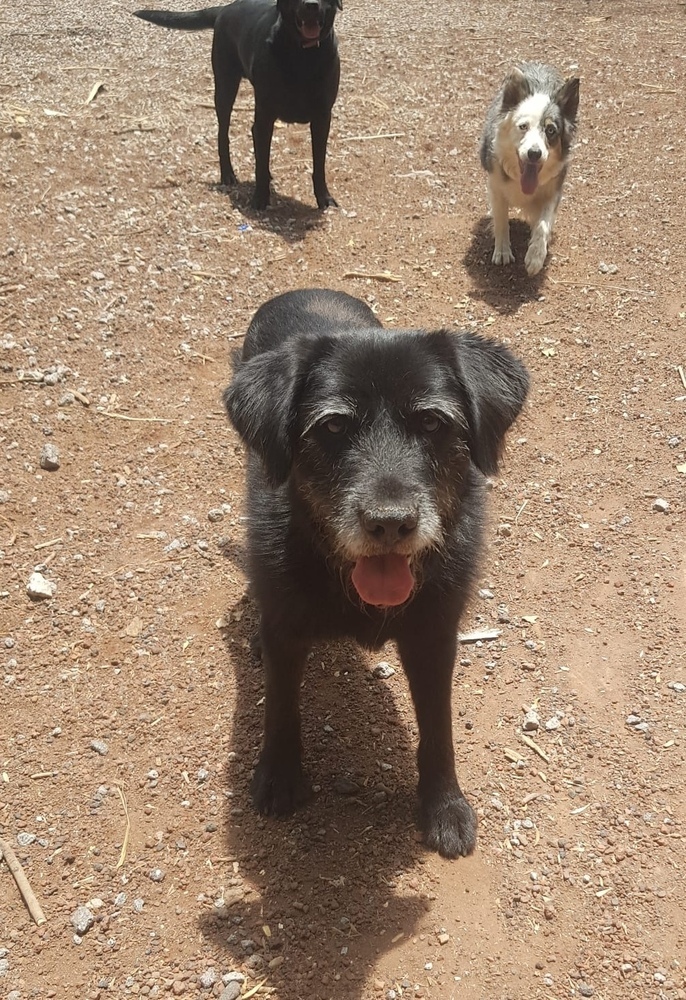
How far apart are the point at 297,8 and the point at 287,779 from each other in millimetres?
5831

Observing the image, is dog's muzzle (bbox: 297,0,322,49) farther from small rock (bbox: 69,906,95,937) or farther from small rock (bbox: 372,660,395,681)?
small rock (bbox: 69,906,95,937)

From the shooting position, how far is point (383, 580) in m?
2.43

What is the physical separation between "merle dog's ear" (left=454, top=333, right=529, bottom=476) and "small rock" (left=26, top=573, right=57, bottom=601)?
7.56 feet

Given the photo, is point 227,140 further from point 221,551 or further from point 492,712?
point 492,712

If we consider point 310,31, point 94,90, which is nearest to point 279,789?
point 310,31

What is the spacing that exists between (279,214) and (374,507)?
5.49 meters

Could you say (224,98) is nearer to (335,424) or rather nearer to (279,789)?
(335,424)

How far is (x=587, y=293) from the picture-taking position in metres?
6.32

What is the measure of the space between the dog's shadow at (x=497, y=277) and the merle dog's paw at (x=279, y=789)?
13.3 feet

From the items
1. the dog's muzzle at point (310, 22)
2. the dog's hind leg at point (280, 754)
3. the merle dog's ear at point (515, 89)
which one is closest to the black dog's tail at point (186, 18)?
the dog's muzzle at point (310, 22)

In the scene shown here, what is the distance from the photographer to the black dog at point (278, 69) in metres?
6.57

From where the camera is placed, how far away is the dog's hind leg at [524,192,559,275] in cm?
648

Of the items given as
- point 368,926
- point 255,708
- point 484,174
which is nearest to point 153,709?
point 255,708

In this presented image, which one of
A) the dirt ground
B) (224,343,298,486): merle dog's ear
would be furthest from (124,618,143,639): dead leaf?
(224,343,298,486): merle dog's ear
